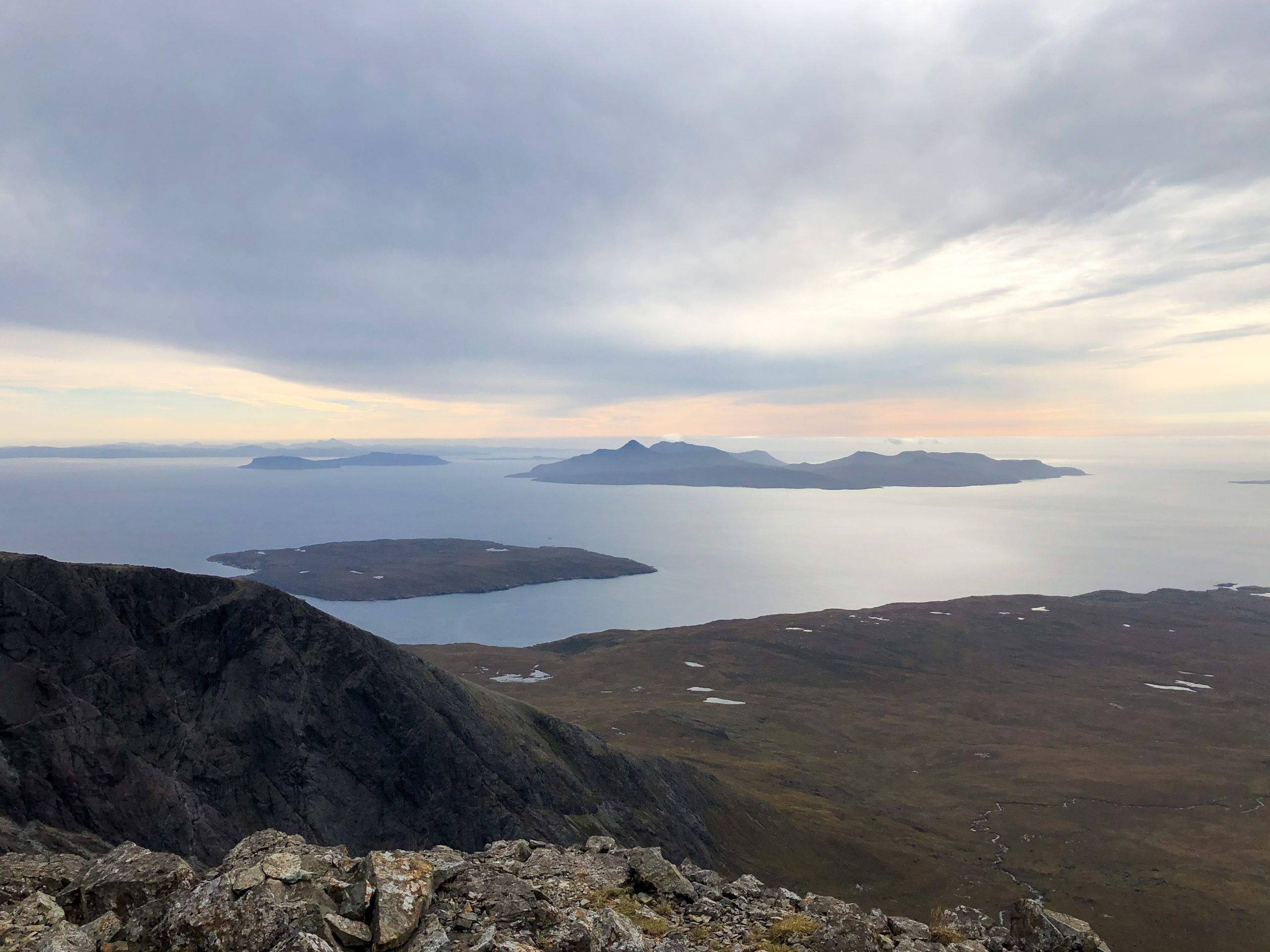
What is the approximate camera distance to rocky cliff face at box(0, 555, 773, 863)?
3053cm

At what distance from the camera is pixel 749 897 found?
1653 cm

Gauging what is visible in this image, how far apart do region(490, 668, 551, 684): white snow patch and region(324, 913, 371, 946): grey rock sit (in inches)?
4402

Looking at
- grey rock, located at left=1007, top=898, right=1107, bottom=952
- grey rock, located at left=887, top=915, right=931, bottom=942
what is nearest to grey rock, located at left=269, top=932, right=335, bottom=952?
grey rock, located at left=887, top=915, right=931, bottom=942

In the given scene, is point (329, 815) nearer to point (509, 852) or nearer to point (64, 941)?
point (509, 852)

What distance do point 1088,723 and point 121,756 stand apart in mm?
124089

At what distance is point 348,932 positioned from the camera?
1043 cm

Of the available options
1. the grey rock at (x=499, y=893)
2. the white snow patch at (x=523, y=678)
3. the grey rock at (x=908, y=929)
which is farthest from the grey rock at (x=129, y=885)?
the white snow patch at (x=523, y=678)

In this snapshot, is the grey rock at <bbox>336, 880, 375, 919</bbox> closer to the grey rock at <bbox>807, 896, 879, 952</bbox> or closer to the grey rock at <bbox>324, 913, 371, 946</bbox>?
the grey rock at <bbox>324, 913, 371, 946</bbox>

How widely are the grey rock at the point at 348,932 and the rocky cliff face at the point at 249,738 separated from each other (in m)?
23.1

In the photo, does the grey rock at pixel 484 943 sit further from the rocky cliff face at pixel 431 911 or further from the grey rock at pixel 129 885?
the grey rock at pixel 129 885

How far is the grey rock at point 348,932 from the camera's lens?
34.3ft

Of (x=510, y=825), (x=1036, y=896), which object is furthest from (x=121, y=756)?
(x=1036, y=896)

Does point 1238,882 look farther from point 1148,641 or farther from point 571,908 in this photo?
point 1148,641

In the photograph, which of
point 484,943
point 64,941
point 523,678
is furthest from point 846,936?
point 523,678
